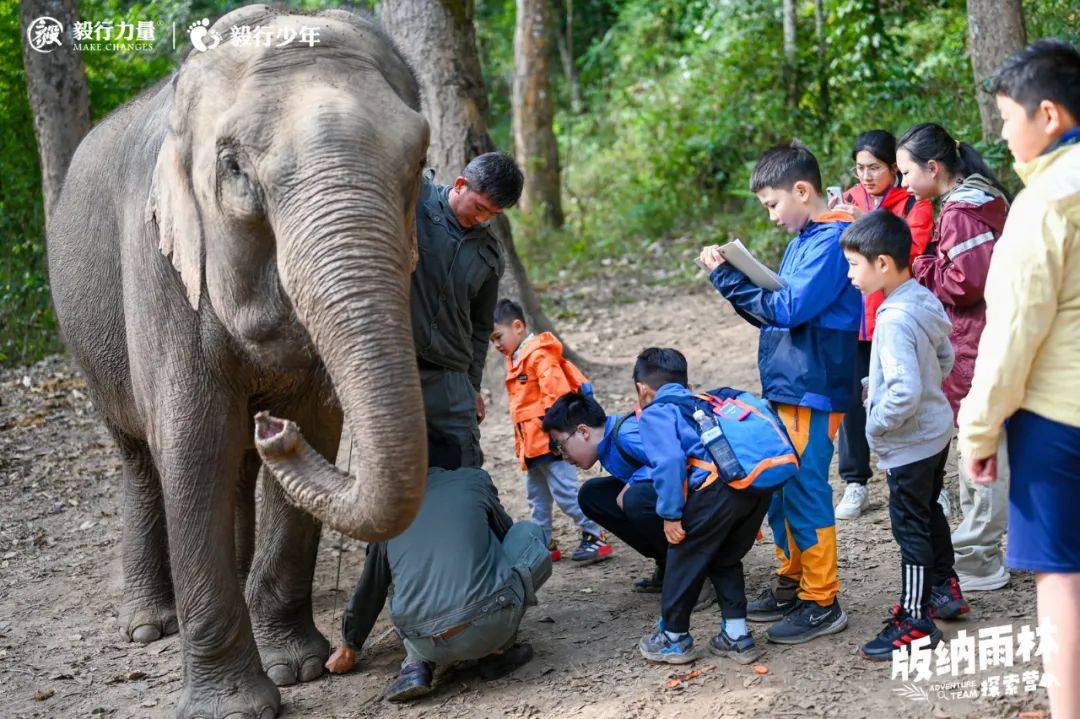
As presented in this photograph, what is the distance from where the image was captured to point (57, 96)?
31.8 ft

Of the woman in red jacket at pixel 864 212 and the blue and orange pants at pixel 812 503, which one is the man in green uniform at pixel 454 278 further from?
the woman in red jacket at pixel 864 212

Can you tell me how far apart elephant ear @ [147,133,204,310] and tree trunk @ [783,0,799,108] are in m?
11.8

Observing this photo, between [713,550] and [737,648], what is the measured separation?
1.36 feet

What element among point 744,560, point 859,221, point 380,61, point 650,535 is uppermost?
point 380,61

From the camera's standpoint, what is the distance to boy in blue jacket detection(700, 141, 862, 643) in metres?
4.70

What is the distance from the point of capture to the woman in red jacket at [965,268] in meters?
5.00

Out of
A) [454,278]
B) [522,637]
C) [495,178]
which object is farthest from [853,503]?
[495,178]

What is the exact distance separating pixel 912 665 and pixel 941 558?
1.94 ft

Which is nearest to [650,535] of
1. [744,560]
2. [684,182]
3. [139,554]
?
[744,560]

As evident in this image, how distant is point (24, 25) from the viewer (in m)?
9.55

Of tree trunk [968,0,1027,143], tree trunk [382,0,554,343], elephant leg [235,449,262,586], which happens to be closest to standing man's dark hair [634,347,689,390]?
elephant leg [235,449,262,586]

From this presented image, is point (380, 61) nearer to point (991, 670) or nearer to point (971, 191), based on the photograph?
point (971, 191)

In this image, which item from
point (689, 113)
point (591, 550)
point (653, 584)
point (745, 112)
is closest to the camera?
point (653, 584)

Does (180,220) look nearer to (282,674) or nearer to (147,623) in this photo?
(282,674)
